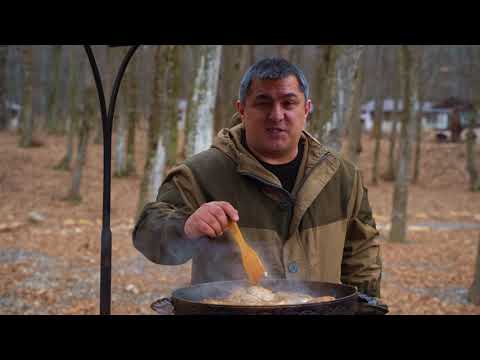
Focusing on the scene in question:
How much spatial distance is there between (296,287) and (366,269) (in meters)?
0.71

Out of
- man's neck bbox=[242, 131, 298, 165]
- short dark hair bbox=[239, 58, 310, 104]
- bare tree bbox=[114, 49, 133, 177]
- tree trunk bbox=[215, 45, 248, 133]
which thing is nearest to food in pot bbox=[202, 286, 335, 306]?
man's neck bbox=[242, 131, 298, 165]

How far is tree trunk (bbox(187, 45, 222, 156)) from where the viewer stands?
984 centimetres

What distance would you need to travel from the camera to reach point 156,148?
11.9m

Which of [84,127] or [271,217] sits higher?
[84,127]

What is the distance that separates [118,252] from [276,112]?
8735 millimetres

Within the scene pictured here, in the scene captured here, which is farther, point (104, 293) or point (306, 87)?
point (306, 87)

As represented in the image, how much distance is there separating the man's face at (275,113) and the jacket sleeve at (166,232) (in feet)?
1.90

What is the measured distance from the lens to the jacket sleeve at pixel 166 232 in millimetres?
3154

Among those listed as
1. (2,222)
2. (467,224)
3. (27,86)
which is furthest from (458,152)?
(2,222)

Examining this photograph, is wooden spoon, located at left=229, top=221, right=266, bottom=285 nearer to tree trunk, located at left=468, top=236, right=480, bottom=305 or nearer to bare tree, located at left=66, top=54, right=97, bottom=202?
tree trunk, located at left=468, top=236, right=480, bottom=305

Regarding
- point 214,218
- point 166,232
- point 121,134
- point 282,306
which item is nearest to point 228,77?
point 121,134

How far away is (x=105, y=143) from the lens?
9.44 ft

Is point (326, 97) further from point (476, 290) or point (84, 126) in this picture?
point (84, 126)
